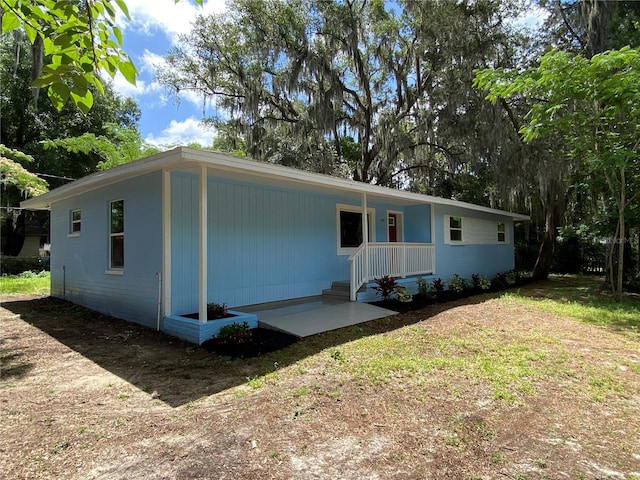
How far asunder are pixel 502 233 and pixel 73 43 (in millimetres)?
16342

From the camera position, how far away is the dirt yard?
262cm

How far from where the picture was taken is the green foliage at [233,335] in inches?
214

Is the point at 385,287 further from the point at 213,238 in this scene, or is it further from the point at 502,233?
the point at 502,233

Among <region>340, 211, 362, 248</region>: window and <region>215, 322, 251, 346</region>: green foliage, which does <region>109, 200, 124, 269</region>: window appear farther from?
<region>340, 211, 362, 248</region>: window

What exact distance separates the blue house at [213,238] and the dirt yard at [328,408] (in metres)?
1.20

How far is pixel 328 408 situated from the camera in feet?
11.5

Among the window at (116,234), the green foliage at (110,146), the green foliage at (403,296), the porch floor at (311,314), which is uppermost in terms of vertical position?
the green foliage at (110,146)

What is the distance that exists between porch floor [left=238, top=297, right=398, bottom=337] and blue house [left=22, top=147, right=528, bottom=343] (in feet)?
0.95

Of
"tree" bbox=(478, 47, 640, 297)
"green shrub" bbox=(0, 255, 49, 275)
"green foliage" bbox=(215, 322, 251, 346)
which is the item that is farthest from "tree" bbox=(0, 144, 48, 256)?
"tree" bbox=(478, 47, 640, 297)

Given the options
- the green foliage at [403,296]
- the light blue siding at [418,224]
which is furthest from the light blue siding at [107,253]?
the light blue siding at [418,224]

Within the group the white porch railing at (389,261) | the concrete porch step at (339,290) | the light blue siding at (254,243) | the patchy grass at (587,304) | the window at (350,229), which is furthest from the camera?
the window at (350,229)

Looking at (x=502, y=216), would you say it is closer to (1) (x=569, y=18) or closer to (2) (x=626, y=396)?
(1) (x=569, y=18)

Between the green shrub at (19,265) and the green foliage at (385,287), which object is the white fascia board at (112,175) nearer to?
the green foliage at (385,287)

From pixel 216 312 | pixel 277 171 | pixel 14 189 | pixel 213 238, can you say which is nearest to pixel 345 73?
pixel 277 171
